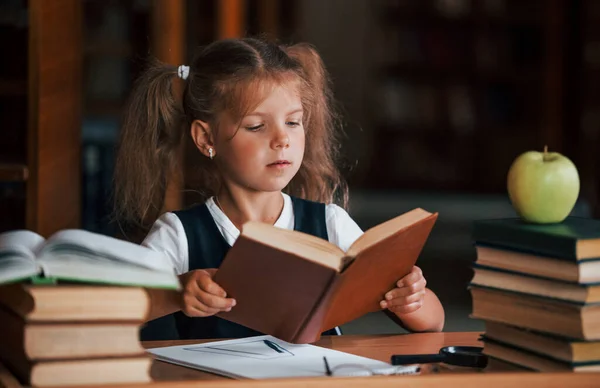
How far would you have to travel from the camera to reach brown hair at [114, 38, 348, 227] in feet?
5.93

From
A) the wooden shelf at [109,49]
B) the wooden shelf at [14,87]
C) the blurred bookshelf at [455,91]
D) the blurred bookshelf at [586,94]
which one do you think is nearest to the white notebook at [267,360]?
the wooden shelf at [14,87]

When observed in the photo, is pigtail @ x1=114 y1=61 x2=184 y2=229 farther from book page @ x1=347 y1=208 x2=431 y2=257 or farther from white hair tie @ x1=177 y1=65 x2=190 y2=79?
book page @ x1=347 y1=208 x2=431 y2=257

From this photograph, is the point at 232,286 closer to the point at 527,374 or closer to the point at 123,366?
the point at 123,366

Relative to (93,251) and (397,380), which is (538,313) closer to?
(397,380)

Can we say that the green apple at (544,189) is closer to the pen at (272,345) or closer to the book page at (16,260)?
the pen at (272,345)

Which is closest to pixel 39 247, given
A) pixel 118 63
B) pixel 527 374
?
pixel 527 374

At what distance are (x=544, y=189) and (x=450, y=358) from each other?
0.80 ft

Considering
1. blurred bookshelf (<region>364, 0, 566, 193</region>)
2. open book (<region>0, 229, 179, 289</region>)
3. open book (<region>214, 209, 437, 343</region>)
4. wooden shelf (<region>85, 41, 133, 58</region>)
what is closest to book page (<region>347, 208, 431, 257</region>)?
open book (<region>214, 209, 437, 343</region>)

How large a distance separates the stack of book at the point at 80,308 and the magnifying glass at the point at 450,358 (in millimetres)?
→ 367

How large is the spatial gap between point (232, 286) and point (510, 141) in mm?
7134

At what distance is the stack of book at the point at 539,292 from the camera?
42.4 inches

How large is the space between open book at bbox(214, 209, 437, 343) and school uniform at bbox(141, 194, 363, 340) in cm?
49

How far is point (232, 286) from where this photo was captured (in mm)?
1224

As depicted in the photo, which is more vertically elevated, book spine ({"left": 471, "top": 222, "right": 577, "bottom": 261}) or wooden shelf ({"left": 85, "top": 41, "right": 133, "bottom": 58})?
wooden shelf ({"left": 85, "top": 41, "right": 133, "bottom": 58})
